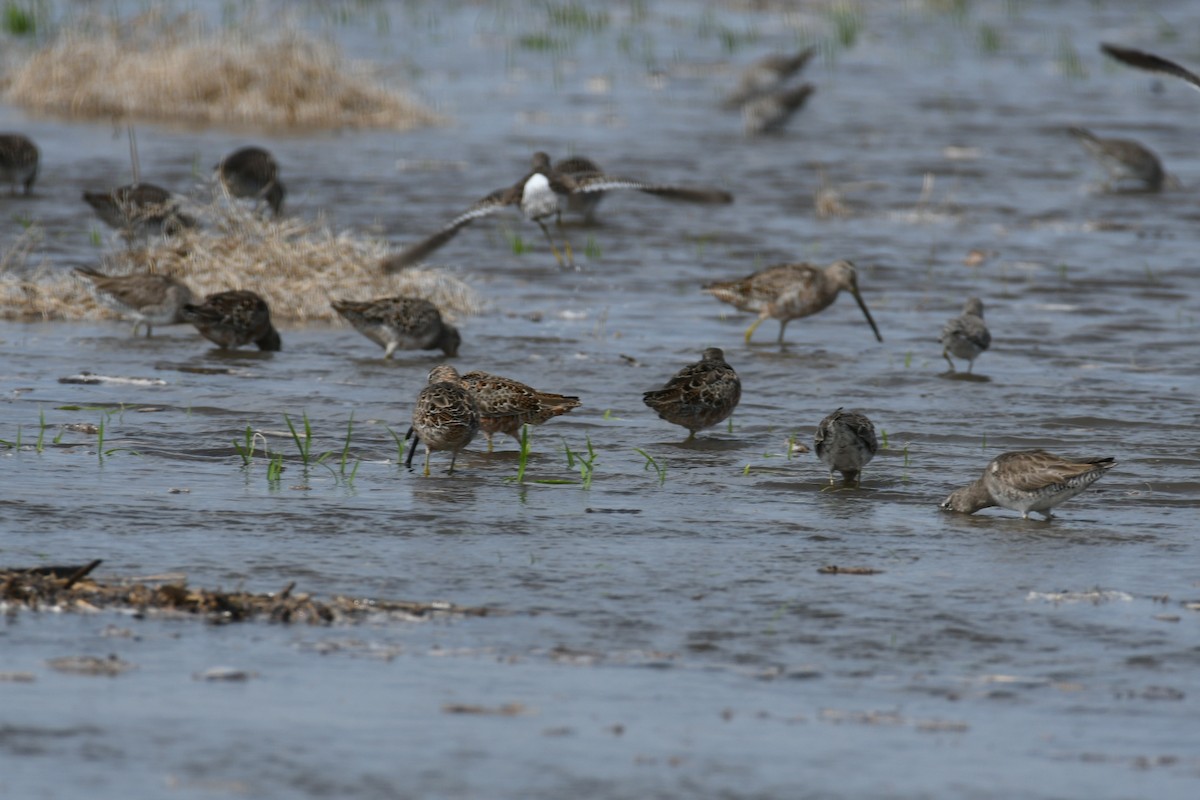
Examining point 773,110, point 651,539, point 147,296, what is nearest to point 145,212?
point 147,296

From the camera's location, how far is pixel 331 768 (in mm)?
5625

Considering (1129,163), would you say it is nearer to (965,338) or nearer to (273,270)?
(965,338)

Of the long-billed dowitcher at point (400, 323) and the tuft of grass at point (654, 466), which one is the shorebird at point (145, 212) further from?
the tuft of grass at point (654, 466)

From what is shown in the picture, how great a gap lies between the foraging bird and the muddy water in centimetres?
662

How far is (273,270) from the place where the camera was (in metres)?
15.4

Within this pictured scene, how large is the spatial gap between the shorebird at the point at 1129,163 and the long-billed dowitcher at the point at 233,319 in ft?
42.0

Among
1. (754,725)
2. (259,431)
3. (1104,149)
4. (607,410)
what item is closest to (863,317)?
(607,410)

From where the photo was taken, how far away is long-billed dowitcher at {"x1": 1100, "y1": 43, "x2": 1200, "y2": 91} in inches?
643

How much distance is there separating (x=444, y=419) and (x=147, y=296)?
4.87 meters

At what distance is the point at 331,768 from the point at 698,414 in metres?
5.70

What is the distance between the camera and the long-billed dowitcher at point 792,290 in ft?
49.8

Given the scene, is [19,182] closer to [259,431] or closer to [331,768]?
[259,431]

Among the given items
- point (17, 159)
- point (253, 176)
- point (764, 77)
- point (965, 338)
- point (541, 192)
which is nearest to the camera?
point (965, 338)

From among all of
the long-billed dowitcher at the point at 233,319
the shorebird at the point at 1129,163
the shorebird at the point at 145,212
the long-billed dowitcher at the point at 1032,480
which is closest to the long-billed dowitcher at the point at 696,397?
the long-billed dowitcher at the point at 1032,480
